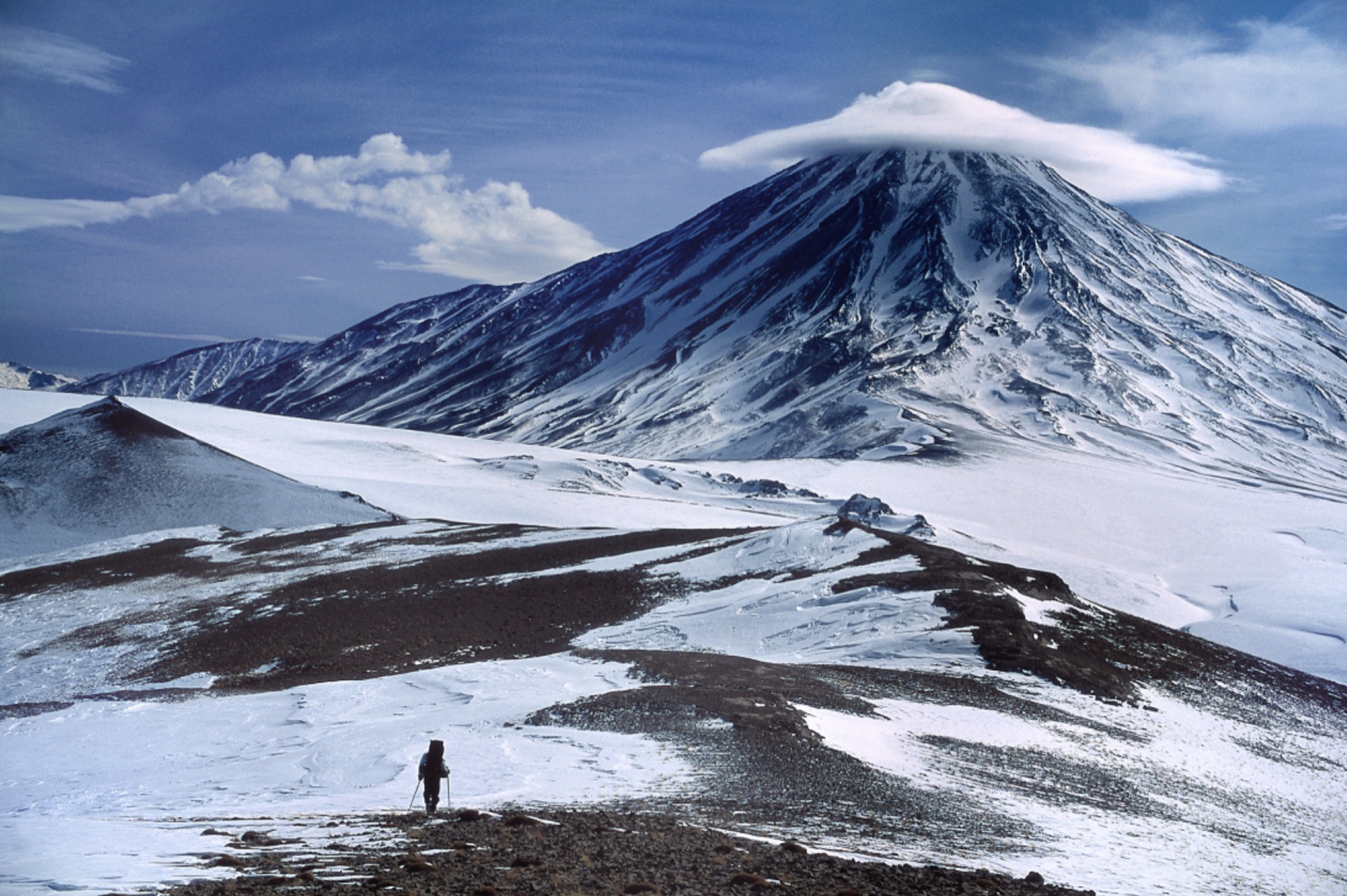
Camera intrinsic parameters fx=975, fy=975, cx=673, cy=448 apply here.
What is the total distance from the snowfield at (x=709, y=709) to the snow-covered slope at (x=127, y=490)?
120 inches

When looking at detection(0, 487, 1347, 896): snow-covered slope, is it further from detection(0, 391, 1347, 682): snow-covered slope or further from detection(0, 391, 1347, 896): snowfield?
detection(0, 391, 1347, 682): snow-covered slope

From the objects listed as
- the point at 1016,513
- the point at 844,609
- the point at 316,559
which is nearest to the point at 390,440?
the point at 316,559

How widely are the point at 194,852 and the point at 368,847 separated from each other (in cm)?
178

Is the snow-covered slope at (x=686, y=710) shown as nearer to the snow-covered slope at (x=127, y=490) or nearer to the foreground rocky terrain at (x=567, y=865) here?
the foreground rocky terrain at (x=567, y=865)

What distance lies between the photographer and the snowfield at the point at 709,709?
14.8 metres

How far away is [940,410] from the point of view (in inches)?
5743

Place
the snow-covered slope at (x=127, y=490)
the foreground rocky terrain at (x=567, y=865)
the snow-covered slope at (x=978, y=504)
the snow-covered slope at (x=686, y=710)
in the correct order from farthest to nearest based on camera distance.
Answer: the snow-covered slope at (x=127, y=490) → the snow-covered slope at (x=978, y=504) → the snow-covered slope at (x=686, y=710) → the foreground rocky terrain at (x=567, y=865)

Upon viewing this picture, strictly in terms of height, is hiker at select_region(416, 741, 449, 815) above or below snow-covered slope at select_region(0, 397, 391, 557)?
below

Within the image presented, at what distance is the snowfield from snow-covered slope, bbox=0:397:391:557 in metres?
3.05

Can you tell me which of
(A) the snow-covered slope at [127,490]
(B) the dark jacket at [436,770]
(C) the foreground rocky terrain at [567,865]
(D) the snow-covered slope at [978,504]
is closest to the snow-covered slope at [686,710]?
(C) the foreground rocky terrain at [567,865]

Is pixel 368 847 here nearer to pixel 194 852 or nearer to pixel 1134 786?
pixel 194 852

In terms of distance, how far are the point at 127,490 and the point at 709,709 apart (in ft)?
177

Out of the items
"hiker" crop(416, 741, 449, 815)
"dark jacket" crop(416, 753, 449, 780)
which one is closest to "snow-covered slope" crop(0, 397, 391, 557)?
"dark jacket" crop(416, 753, 449, 780)

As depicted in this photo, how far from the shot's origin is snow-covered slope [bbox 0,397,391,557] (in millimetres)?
57781
